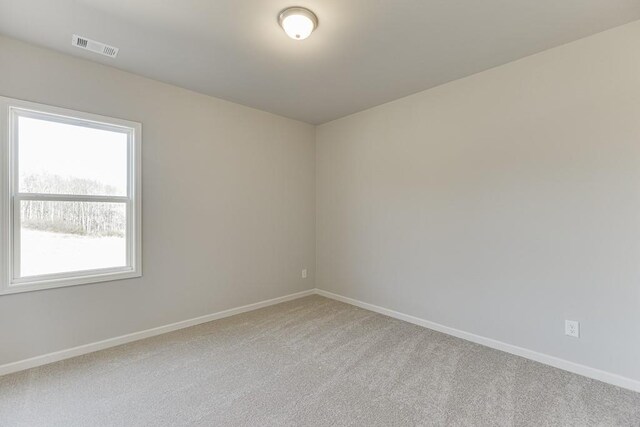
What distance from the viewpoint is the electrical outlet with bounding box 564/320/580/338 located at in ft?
7.52

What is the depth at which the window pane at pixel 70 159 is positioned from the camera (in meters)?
2.40

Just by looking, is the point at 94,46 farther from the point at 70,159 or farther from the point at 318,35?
the point at 318,35

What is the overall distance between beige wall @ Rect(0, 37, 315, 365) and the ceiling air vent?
25 cm

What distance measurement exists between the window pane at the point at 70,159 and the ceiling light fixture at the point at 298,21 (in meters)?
1.93

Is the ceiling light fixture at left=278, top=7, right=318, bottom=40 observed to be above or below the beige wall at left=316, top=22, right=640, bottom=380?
above

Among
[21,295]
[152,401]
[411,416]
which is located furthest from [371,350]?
[21,295]

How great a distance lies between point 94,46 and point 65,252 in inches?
68.4

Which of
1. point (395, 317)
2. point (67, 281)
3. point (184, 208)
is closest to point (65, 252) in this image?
point (67, 281)

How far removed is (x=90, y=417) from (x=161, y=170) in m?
2.09

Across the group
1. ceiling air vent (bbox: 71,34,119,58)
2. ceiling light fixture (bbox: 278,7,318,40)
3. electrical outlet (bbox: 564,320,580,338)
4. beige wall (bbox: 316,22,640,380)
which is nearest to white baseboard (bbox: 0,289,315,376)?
beige wall (bbox: 316,22,640,380)

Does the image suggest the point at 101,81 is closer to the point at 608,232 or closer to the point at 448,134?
the point at 448,134

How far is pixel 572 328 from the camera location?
7.59 feet

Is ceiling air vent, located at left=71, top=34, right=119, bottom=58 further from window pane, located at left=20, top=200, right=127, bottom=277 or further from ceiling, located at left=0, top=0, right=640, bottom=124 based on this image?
window pane, located at left=20, top=200, right=127, bottom=277

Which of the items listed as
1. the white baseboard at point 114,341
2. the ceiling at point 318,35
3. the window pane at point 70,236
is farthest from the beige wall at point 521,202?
the window pane at point 70,236
